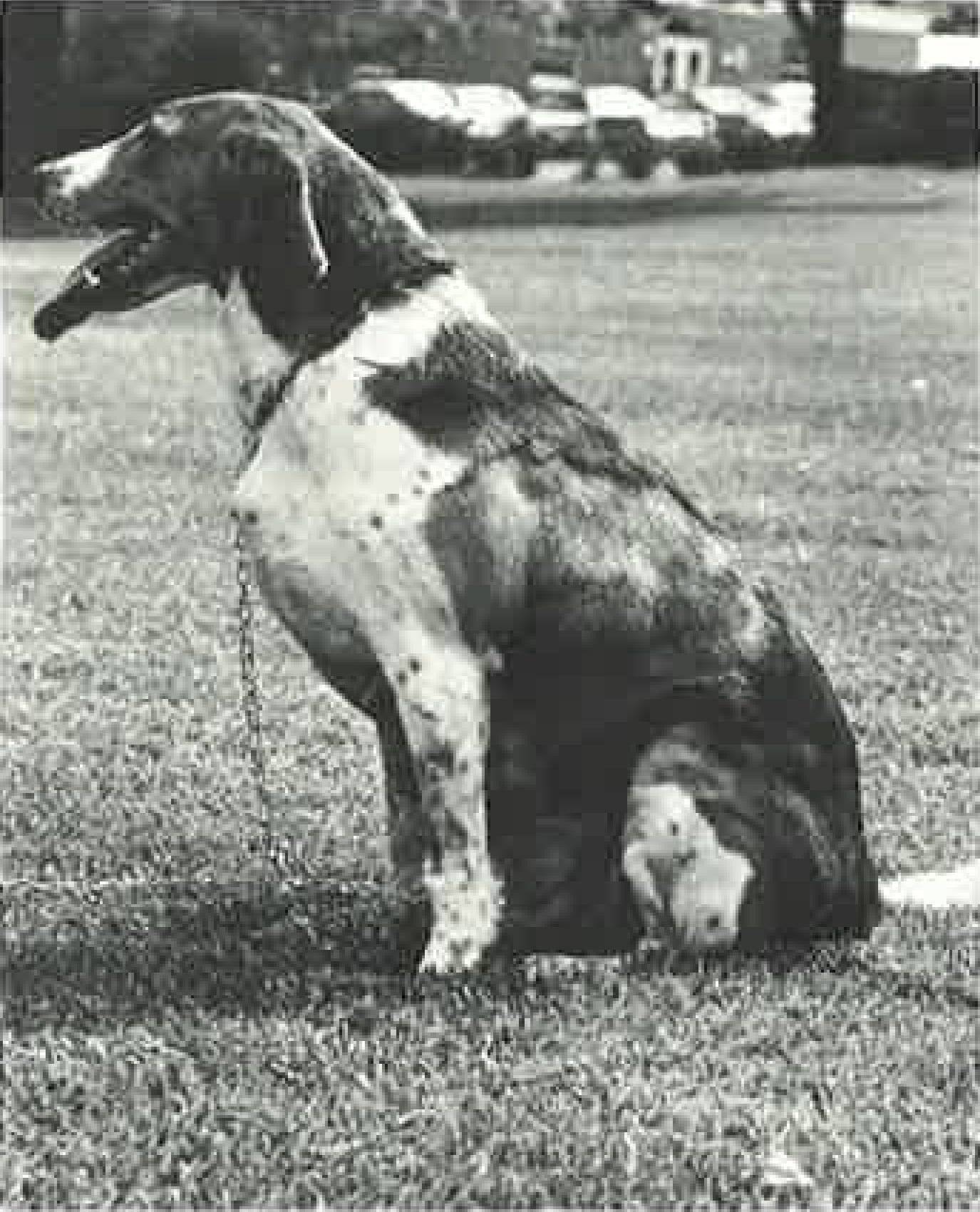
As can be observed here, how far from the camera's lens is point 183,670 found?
8547mm

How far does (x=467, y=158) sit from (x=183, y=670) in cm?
3464

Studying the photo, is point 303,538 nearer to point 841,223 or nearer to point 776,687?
point 776,687

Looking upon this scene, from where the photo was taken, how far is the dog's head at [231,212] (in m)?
5.00

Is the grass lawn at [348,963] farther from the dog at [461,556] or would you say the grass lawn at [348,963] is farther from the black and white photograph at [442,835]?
the dog at [461,556]

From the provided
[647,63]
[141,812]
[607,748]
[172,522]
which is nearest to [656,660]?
[607,748]

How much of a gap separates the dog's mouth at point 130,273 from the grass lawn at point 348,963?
29 centimetres

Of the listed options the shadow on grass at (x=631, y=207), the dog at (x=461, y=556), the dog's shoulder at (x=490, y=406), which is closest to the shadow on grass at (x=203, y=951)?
the dog at (x=461, y=556)

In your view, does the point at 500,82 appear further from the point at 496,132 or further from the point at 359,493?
the point at 359,493

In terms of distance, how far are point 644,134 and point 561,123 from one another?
53.4 inches

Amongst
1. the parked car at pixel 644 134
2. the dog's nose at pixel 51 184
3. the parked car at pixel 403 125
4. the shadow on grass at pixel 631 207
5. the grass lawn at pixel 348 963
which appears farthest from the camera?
the parked car at pixel 644 134

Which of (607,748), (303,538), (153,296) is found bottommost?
(607,748)

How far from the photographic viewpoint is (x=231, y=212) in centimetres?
501

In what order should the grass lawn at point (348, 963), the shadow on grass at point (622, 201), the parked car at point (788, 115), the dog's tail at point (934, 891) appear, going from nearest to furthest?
the grass lawn at point (348, 963) → the dog's tail at point (934, 891) → the shadow on grass at point (622, 201) → the parked car at point (788, 115)

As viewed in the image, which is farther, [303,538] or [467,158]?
[467,158]
